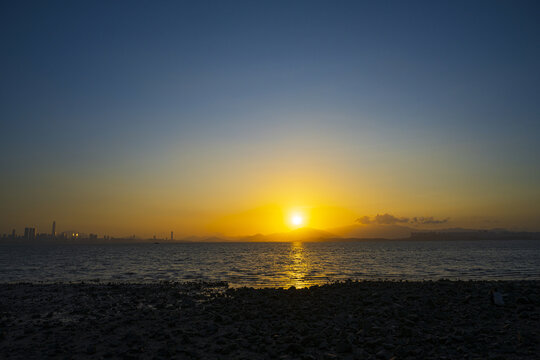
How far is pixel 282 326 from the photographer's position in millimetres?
16031

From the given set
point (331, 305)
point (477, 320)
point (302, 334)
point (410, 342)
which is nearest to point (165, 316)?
point (302, 334)

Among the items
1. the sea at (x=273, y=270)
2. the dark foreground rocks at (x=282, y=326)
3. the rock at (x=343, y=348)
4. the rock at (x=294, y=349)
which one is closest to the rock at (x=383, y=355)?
the dark foreground rocks at (x=282, y=326)

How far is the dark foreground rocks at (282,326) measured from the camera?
504 inches

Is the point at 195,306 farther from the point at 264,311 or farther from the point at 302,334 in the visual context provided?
the point at 302,334

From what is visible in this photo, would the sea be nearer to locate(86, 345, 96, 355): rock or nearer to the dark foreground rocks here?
the dark foreground rocks

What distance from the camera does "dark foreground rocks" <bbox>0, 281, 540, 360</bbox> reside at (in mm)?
12812

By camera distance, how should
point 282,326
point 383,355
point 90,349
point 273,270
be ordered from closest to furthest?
point 383,355
point 90,349
point 282,326
point 273,270

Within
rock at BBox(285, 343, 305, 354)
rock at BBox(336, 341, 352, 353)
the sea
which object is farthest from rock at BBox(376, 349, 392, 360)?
the sea

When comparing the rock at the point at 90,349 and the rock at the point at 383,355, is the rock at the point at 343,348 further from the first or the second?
the rock at the point at 90,349

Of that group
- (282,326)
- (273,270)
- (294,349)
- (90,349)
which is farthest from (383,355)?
(273,270)

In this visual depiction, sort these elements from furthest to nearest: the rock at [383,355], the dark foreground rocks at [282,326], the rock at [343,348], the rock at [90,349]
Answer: the rock at [90,349]
the dark foreground rocks at [282,326]
the rock at [343,348]
the rock at [383,355]

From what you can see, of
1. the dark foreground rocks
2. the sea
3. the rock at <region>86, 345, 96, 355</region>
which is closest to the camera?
the dark foreground rocks

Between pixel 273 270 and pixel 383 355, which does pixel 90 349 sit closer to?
pixel 383 355

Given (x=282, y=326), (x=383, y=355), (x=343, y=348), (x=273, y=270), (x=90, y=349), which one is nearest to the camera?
(x=383, y=355)
